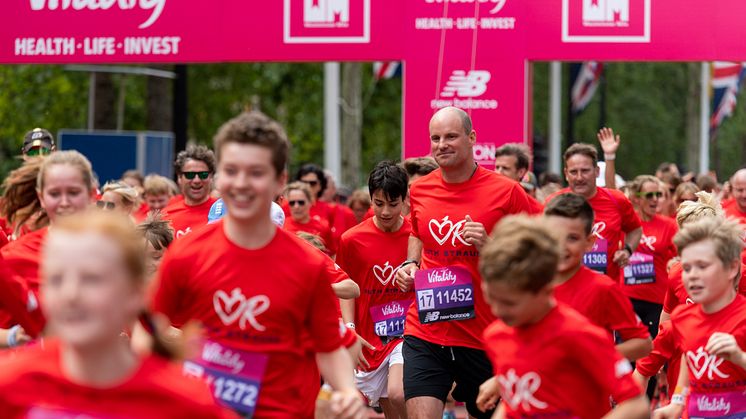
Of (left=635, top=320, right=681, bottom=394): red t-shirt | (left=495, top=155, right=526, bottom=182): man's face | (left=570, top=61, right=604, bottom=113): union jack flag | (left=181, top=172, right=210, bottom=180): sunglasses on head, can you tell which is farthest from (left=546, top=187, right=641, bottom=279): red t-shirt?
(left=570, top=61, right=604, bottom=113): union jack flag

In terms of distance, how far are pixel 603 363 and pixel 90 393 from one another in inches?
76.1

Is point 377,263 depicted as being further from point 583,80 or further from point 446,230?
point 583,80

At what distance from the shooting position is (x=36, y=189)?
6238 mm

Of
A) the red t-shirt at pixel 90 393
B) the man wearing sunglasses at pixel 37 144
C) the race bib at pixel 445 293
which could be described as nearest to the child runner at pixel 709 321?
the race bib at pixel 445 293

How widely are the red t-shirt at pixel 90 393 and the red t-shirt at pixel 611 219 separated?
6652mm

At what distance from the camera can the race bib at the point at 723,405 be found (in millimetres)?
6273

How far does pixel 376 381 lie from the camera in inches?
380

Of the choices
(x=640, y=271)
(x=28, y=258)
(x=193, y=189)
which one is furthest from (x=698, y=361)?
(x=640, y=271)

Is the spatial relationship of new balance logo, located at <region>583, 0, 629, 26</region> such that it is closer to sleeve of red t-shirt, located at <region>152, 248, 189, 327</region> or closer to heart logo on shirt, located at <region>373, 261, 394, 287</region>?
heart logo on shirt, located at <region>373, 261, 394, 287</region>

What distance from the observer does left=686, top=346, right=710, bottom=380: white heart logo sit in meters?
6.27

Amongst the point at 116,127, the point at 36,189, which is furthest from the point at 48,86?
the point at 36,189

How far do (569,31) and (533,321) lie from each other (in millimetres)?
7865

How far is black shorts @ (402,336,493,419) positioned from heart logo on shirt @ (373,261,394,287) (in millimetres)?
1378

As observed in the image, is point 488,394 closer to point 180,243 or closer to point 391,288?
point 180,243
